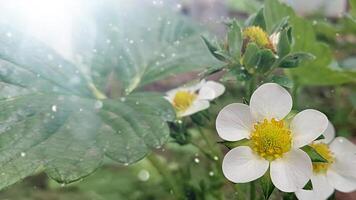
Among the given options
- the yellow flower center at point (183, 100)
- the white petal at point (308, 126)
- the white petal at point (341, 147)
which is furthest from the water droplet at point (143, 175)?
the white petal at point (308, 126)

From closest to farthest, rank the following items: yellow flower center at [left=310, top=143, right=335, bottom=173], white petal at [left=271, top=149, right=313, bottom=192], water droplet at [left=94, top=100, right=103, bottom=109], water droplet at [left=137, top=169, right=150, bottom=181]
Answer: white petal at [left=271, top=149, right=313, bottom=192] < yellow flower center at [left=310, top=143, right=335, bottom=173] < water droplet at [left=94, top=100, right=103, bottom=109] < water droplet at [left=137, top=169, right=150, bottom=181]

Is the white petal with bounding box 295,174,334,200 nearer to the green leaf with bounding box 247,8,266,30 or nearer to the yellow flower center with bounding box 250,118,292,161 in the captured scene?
the yellow flower center with bounding box 250,118,292,161

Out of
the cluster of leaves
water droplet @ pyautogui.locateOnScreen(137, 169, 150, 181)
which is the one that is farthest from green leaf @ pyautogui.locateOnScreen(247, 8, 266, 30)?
water droplet @ pyautogui.locateOnScreen(137, 169, 150, 181)

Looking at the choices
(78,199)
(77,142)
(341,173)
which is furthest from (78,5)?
(341,173)

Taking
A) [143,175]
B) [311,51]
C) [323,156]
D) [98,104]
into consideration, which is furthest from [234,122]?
[143,175]

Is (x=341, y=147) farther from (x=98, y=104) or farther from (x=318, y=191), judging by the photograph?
(x=98, y=104)
